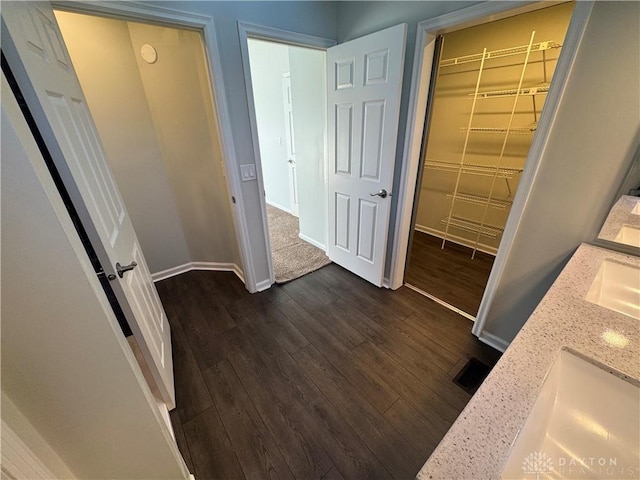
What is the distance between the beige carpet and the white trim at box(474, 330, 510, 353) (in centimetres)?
150

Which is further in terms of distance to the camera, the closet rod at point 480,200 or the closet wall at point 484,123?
the closet rod at point 480,200

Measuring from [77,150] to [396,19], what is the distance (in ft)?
6.27

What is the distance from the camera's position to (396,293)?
226 cm

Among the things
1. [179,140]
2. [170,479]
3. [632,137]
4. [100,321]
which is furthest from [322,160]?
[170,479]

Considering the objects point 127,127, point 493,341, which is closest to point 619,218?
point 493,341

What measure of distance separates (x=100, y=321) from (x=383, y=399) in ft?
4.54

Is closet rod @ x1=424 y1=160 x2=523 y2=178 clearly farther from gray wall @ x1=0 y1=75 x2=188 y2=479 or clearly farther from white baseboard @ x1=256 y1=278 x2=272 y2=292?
gray wall @ x1=0 y1=75 x2=188 y2=479

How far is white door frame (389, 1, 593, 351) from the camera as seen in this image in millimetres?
1136

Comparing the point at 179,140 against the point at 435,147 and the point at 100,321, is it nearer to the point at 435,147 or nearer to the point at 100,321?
the point at 100,321

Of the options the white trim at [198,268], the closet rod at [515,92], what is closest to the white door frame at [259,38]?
the white trim at [198,268]

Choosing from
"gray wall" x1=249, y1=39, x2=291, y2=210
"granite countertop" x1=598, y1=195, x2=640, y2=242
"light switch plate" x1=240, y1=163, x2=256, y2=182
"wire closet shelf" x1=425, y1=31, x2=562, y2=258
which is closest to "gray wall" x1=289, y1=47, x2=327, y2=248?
"gray wall" x1=249, y1=39, x2=291, y2=210

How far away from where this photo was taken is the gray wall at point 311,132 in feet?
7.89

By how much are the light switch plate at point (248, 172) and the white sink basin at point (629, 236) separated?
6.92ft

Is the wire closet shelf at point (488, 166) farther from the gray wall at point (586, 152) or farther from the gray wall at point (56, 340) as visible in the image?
the gray wall at point (56, 340)
